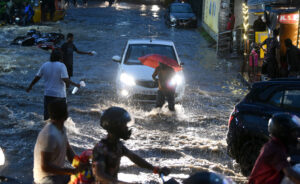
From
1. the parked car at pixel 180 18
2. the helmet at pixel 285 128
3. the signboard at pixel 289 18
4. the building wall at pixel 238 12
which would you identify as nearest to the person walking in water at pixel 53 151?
the helmet at pixel 285 128

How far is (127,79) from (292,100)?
568 cm

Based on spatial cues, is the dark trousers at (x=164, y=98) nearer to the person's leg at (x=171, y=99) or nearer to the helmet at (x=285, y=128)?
the person's leg at (x=171, y=99)

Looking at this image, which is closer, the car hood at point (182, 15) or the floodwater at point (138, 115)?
the floodwater at point (138, 115)

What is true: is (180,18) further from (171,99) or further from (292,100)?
(292,100)

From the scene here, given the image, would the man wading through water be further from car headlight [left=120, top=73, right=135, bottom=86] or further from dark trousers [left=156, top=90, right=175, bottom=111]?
dark trousers [left=156, top=90, right=175, bottom=111]

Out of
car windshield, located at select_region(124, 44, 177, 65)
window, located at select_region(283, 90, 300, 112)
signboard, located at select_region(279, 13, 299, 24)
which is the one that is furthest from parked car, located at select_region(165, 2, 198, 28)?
window, located at select_region(283, 90, 300, 112)

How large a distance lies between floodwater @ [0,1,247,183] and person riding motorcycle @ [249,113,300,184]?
11.0ft

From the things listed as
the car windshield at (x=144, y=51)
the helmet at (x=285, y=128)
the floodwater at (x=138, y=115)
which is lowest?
the floodwater at (x=138, y=115)

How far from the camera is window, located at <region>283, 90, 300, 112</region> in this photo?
635 centimetres

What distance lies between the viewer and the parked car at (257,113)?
641 cm

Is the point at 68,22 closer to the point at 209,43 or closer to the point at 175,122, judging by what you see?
the point at 209,43

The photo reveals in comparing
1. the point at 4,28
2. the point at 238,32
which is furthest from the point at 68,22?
the point at 238,32

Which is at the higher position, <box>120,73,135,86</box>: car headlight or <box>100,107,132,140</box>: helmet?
<box>100,107,132,140</box>: helmet

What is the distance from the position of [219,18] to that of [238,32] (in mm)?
3803
